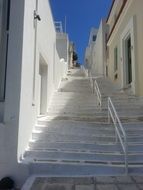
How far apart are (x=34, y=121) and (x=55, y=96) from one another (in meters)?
3.67

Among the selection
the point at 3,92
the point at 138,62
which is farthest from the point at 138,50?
the point at 3,92

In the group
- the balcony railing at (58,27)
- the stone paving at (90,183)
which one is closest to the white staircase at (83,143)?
the stone paving at (90,183)

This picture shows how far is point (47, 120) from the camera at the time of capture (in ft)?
23.9

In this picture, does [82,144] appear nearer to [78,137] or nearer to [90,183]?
[78,137]

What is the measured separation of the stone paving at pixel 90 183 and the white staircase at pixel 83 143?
28 cm

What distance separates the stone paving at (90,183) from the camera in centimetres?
405

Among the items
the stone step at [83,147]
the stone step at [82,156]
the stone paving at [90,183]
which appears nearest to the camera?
the stone paving at [90,183]

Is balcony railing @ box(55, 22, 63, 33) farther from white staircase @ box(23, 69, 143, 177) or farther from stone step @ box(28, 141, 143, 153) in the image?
stone step @ box(28, 141, 143, 153)

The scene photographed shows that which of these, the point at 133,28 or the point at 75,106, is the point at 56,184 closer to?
the point at 75,106

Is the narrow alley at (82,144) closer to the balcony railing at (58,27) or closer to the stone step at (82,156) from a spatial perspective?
the stone step at (82,156)

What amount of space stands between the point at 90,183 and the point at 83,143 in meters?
1.61

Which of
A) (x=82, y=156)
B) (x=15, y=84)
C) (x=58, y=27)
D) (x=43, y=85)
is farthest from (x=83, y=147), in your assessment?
(x=58, y=27)

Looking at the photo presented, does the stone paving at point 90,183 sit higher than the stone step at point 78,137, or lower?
lower

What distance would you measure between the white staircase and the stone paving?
281 mm
